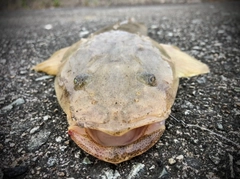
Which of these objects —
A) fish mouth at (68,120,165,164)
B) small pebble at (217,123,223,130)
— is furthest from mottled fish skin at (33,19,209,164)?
small pebble at (217,123,223,130)

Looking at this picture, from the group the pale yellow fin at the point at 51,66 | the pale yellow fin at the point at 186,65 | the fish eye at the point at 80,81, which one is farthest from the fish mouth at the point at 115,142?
the pale yellow fin at the point at 51,66

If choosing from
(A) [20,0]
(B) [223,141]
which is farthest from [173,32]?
(A) [20,0]

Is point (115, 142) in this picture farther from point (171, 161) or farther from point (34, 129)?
point (34, 129)

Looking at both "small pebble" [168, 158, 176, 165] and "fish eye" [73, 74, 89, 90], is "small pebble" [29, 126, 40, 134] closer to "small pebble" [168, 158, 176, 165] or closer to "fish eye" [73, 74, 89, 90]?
"fish eye" [73, 74, 89, 90]

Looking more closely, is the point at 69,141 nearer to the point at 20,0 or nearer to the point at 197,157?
the point at 197,157

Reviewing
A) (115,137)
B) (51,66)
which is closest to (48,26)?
(51,66)

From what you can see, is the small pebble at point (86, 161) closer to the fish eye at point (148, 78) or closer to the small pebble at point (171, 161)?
the small pebble at point (171, 161)

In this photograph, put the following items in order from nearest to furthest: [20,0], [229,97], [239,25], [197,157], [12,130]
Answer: [197,157] < [12,130] < [229,97] < [239,25] < [20,0]
